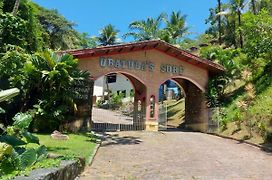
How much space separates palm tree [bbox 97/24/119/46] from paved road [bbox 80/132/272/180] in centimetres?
4163

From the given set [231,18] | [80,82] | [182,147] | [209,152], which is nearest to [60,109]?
[80,82]

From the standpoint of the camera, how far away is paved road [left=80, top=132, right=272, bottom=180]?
1014 centimetres

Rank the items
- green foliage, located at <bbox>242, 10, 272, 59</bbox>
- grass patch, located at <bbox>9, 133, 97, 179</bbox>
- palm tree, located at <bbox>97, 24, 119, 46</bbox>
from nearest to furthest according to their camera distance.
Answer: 1. grass patch, located at <bbox>9, 133, 97, 179</bbox>
2. green foliage, located at <bbox>242, 10, 272, 59</bbox>
3. palm tree, located at <bbox>97, 24, 119, 46</bbox>

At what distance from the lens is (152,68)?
23.3 meters

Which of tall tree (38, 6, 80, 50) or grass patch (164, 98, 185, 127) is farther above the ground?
tall tree (38, 6, 80, 50)

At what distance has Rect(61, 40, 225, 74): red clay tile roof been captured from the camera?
21.0 meters

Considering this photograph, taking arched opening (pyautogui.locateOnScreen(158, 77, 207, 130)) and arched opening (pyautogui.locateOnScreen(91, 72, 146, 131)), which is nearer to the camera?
arched opening (pyautogui.locateOnScreen(91, 72, 146, 131))

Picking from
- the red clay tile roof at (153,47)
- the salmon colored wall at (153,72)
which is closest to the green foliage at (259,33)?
the red clay tile roof at (153,47)

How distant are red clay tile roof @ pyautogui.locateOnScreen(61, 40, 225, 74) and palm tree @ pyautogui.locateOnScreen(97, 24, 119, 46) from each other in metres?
35.8

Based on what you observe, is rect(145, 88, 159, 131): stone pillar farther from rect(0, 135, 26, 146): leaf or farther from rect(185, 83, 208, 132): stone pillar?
rect(0, 135, 26, 146): leaf

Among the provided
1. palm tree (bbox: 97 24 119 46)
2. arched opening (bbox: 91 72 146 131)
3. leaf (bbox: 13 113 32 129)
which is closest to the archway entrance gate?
arched opening (bbox: 91 72 146 131)

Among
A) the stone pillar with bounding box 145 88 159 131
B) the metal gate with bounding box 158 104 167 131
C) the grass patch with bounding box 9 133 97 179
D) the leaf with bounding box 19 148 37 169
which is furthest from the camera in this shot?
the metal gate with bounding box 158 104 167 131

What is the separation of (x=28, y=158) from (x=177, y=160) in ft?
23.3

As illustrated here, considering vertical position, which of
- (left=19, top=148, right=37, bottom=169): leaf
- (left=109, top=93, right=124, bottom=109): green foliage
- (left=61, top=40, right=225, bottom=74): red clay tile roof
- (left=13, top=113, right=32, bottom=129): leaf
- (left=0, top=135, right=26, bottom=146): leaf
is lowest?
(left=19, top=148, right=37, bottom=169): leaf
